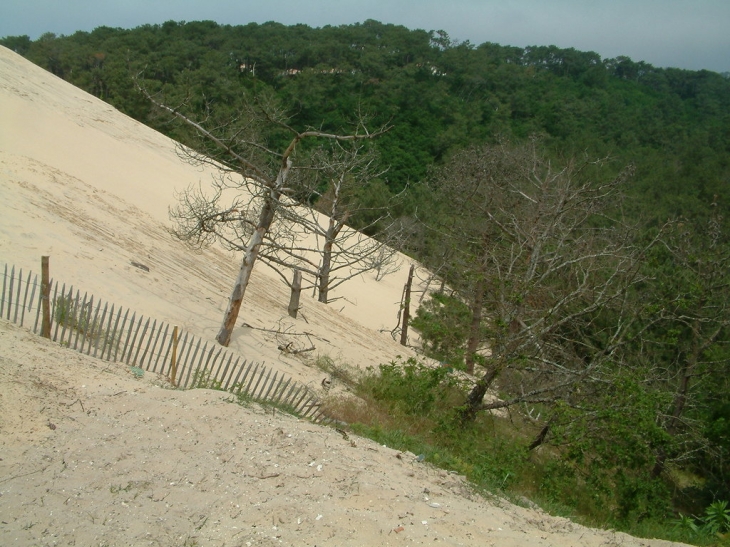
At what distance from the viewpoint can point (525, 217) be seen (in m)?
12.8

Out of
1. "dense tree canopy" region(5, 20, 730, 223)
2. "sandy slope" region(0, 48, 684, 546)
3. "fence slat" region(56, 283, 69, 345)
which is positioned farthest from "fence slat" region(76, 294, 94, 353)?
"dense tree canopy" region(5, 20, 730, 223)

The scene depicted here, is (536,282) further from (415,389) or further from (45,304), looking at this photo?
(45,304)

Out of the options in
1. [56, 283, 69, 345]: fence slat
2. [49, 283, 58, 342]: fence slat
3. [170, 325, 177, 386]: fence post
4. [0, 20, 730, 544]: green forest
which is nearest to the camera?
[170, 325, 177, 386]: fence post

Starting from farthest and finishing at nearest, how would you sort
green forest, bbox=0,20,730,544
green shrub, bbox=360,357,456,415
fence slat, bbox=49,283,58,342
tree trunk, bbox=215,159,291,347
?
1. tree trunk, bbox=215,159,291,347
2. green shrub, bbox=360,357,456,415
3. green forest, bbox=0,20,730,544
4. fence slat, bbox=49,283,58,342

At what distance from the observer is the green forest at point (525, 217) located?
328 inches

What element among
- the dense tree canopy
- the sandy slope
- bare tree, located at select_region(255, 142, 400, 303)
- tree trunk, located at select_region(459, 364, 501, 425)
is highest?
the dense tree canopy

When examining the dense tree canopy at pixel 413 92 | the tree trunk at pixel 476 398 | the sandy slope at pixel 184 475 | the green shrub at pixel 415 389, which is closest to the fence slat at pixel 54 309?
the sandy slope at pixel 184 475

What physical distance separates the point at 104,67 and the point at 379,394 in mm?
43586

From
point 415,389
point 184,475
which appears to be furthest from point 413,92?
point 184,475

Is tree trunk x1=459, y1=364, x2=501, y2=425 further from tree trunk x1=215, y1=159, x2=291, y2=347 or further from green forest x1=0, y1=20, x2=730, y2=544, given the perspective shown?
tree trunk x1=215, y1=159, x2=291, y2=347

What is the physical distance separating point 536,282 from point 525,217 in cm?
365

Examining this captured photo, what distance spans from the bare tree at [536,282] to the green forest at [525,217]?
9cm

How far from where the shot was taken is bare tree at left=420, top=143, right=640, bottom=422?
891 cm

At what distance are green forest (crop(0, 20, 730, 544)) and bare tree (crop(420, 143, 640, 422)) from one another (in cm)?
9
